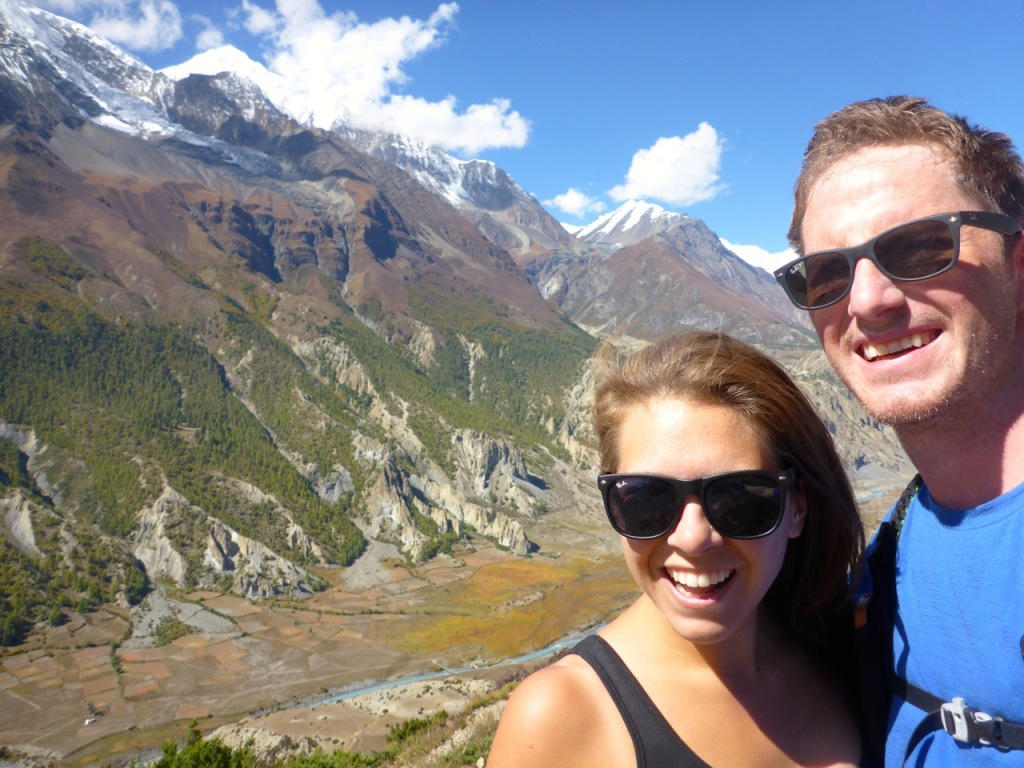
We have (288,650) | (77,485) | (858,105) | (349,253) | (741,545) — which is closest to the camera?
(741,545)

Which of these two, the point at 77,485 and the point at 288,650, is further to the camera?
the point at 77,485

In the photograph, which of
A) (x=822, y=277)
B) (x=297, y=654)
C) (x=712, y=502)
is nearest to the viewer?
(x=712, y=502)

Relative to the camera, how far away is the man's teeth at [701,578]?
227cm

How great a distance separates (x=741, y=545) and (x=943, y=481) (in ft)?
2.19

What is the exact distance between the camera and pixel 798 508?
2623mm

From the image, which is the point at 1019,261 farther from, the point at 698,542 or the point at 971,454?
the point at 698,542

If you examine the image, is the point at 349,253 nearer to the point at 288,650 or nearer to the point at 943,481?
the point at 288,650

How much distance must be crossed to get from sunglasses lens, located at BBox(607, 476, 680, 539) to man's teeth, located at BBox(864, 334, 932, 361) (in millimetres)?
812

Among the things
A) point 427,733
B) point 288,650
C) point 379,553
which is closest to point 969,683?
point 427,733

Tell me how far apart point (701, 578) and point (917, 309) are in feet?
3.70

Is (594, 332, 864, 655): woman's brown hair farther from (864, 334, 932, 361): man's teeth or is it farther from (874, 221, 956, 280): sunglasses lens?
(874, 221, 956, 280): sunglasses lens

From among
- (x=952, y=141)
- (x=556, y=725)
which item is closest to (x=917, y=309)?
(x=952, y=141)

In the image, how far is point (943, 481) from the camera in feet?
7.09

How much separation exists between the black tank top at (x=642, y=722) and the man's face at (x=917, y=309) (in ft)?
4.04
